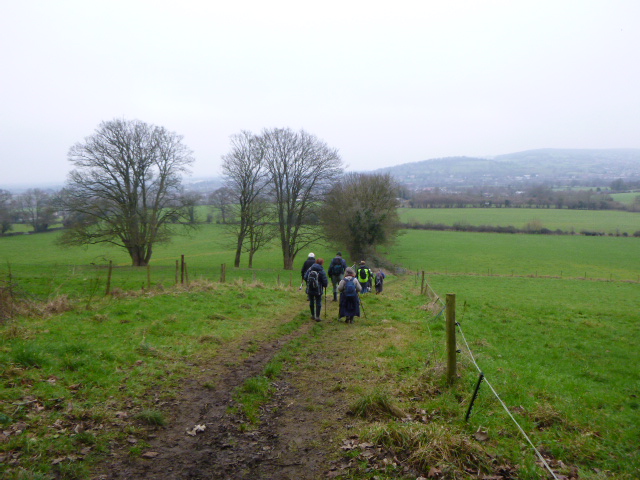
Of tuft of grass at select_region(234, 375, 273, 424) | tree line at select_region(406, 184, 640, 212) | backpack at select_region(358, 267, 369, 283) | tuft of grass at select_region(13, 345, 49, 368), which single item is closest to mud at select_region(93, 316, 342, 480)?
tuft of grass at select_region(234, 375, 273, 424)

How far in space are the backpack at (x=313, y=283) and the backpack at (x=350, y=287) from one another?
0.81 m

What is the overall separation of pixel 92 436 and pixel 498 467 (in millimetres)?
4751

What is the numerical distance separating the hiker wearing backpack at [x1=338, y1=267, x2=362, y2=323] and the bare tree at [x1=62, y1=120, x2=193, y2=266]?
27897 mm

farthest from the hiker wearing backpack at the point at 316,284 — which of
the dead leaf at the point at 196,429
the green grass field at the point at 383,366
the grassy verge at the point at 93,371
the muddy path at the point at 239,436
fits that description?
the dead leaf at the point at 196,429

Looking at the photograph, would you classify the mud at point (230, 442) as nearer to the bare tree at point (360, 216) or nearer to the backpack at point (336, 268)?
the backpack at point (336, 268)

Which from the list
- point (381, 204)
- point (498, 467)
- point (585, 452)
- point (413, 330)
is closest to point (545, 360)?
point (413, 330)

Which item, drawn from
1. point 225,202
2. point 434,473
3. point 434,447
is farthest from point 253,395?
point 225,202

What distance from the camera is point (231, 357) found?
9016mm

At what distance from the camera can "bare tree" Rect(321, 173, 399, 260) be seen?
44.5 meters

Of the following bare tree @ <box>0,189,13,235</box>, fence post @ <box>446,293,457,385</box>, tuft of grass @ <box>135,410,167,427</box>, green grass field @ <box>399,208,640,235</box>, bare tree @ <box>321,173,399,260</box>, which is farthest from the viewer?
green grass field @ <box>399,208,640,235</box>

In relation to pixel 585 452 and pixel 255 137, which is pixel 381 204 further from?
pixel 585 452

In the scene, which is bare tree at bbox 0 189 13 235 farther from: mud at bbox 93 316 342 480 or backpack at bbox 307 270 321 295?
mud at bbox 93 316 342 480

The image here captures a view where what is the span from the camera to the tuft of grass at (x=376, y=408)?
6047mm

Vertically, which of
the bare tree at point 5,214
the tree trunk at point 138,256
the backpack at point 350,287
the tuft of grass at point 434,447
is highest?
the bare tree at point 5,214
